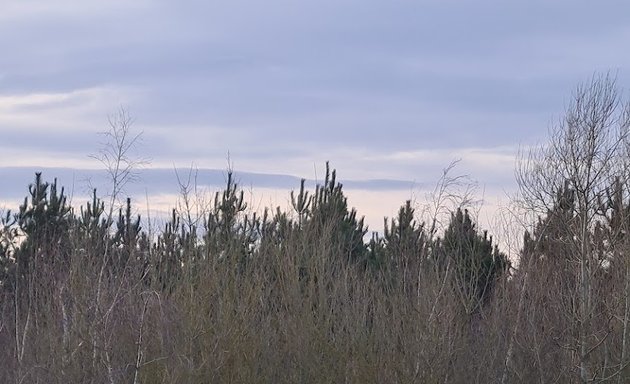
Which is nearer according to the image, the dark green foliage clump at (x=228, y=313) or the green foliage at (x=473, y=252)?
the dark green foliage clump at (x=228, y=313)

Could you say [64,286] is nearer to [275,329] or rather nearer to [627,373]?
[275,329]

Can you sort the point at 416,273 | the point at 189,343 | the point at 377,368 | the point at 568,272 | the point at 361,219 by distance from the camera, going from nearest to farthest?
1. the point at 189,343
2. the point at 377,368
3. the point at 416,273
4. the point at 568,272
5. the point at 361,219

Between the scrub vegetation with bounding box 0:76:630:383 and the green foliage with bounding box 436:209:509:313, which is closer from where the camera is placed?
the scrub vegetation with bounding box 0:76:630:383

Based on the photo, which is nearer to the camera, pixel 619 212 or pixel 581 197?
pixel 581 197

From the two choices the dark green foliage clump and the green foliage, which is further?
the green foliage

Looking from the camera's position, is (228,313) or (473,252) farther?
(473,252)

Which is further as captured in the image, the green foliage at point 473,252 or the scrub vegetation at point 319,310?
the green foliage at point 473,252

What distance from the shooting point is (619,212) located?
2450 cm

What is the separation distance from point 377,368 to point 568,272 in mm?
6548

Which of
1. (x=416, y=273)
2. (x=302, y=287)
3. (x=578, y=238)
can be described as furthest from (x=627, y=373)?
(x=302, y=287)

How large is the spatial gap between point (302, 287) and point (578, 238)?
6.04 m

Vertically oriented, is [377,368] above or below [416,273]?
below

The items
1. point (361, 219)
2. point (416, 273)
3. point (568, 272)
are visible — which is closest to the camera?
point (416, 273)

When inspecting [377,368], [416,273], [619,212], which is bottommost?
[377,368]
